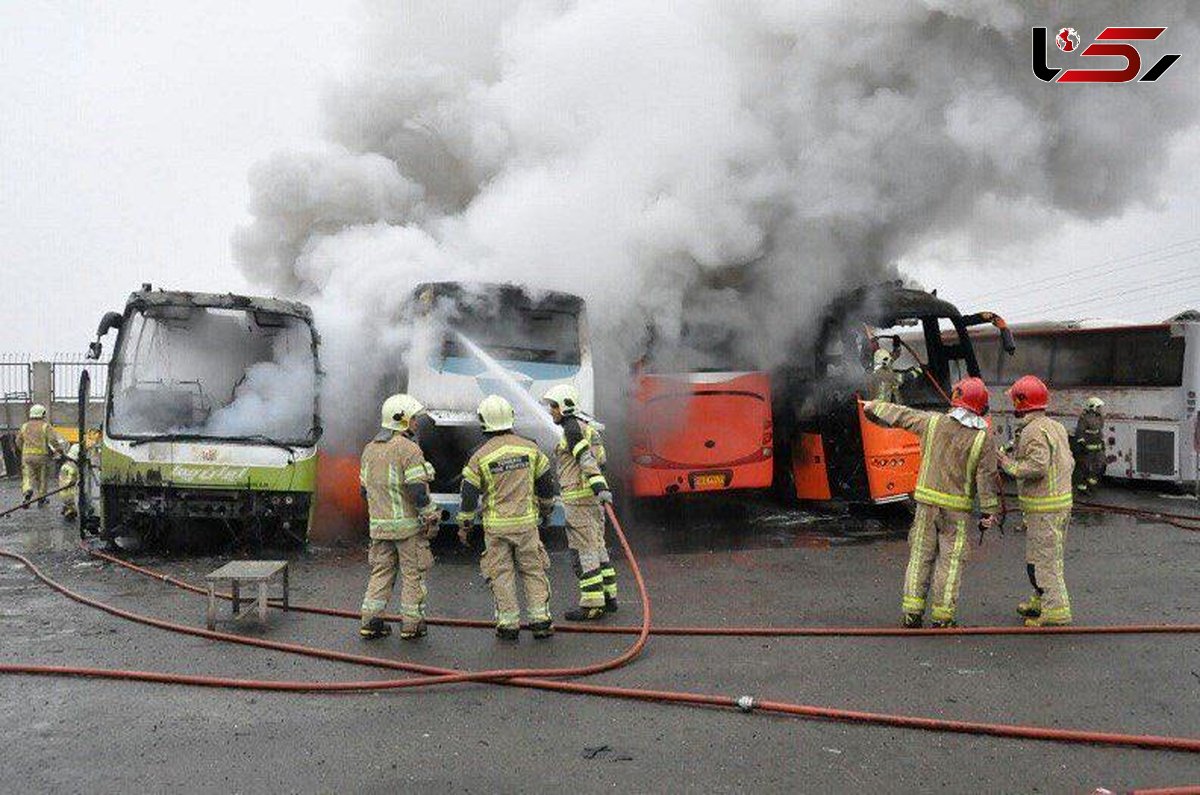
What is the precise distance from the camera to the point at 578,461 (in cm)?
665

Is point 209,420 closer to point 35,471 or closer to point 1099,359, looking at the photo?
point 35,471

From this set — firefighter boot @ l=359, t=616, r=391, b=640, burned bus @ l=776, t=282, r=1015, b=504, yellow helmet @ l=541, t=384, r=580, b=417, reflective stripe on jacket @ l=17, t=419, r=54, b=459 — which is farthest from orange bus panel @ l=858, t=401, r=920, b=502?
reflective stripe on jacket @ l=17, t=419, r=54, b=459

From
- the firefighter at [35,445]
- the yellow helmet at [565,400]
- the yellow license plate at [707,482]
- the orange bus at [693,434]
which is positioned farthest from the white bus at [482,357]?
the firefighter at [35,445]

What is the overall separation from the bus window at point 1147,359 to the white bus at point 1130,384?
14 millimetres

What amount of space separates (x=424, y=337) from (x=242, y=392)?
226 centimetres

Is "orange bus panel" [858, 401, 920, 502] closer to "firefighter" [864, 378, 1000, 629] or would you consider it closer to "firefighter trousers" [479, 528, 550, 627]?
"firefighter" [864, 378, 1000, 629]

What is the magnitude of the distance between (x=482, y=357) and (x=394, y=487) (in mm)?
3349

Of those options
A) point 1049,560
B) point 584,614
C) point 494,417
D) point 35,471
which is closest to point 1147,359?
point 1049,560

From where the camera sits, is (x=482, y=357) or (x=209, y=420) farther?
(x=209, y=420)

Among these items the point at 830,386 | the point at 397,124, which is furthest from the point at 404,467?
the point at 397,124

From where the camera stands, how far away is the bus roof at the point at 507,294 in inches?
361

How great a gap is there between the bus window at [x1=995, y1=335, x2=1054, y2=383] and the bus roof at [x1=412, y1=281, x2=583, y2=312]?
966 centimetres

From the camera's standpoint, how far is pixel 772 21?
10430mm

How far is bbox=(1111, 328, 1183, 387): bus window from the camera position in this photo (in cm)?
1386
